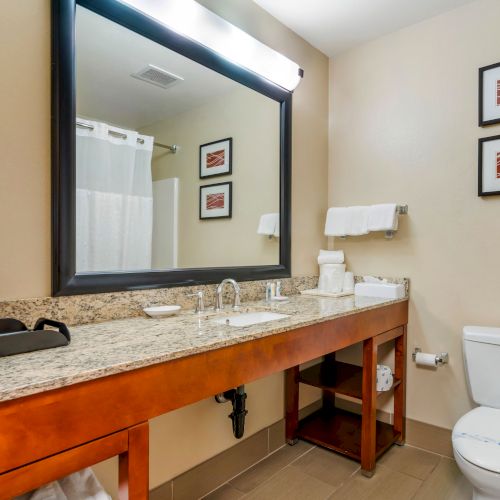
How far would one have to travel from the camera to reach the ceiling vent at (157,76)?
149cm

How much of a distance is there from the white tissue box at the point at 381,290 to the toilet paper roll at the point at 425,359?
0.33 metres

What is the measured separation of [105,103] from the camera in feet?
4.41

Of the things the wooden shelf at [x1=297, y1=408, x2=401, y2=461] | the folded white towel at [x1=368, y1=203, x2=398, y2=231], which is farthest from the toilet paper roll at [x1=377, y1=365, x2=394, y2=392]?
the folded white towel at [x1=368, y1=203, x2=398, y2=231]

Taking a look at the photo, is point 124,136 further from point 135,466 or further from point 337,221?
point 337,221

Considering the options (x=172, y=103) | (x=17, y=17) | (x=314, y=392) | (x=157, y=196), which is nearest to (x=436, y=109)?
(x=172, y=103)

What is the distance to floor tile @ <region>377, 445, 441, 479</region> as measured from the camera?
182 centimetres

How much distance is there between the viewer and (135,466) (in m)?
0.85

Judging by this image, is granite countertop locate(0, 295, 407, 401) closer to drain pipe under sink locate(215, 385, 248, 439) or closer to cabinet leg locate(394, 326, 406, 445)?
drain pipe under sink locate(215, 385, 248, 439)

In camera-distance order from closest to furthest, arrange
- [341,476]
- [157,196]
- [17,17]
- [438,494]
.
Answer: [17,17] → [157,196] → [438,494] → [341,476]

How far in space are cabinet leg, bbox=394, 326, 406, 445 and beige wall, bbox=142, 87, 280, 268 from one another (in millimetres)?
835

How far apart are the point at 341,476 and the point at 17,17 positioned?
2.23 meters

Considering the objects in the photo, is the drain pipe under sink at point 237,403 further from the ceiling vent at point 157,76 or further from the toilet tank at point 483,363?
the ceiling vent at point 157,76

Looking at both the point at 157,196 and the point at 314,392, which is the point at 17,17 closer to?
the point at 157,196

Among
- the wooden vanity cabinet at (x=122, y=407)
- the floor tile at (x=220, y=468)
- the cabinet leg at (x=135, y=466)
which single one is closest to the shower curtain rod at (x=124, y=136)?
the wooden vanity cabinet at (x=122, y=407)
